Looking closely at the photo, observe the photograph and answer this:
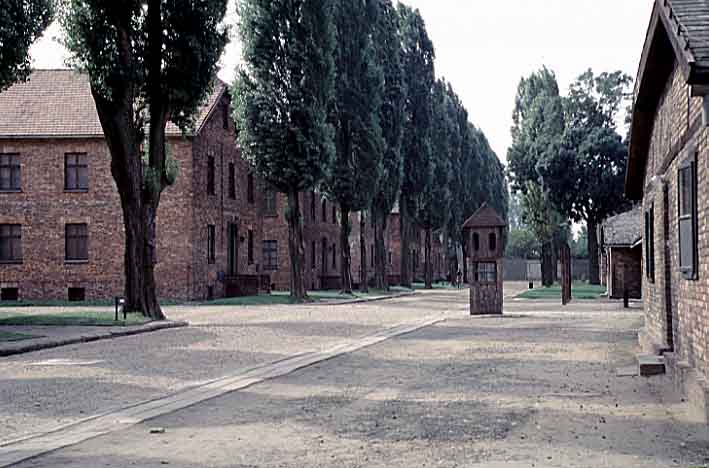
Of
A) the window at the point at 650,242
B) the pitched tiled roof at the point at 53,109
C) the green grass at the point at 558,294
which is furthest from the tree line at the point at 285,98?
the window at the point at 650,242

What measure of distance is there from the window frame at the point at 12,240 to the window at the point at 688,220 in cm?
3588

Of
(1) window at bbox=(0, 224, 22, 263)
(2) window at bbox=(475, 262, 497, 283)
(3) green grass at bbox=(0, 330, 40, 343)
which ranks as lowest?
(3) green grass at bbox=(0, 330, 40, 343)

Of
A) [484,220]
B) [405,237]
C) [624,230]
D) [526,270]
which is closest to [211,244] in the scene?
[484,220]

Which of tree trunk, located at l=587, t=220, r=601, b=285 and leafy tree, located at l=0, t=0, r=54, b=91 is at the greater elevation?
leafy tree, located at l=0, t=0, r=54, b=91

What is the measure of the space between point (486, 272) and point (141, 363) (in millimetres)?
16403

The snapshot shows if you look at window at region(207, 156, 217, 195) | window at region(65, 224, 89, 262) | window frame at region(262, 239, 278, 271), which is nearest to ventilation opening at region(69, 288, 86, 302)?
window at region(65, 224, 89, 262)

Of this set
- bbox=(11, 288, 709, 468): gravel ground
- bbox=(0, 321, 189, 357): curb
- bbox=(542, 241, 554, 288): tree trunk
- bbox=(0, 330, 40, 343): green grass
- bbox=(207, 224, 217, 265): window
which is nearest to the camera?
bbox=(11, 288, 709, 468): gravel ground

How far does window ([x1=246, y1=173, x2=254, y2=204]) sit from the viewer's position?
50.2 m

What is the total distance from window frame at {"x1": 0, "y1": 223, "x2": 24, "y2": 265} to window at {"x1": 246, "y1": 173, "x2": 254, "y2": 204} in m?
12.1

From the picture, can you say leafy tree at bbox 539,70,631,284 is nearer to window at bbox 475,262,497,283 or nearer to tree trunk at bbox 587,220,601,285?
tree trunk at bbox 587,220,601,285

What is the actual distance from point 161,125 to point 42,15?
23.8ft

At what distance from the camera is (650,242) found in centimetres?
1623

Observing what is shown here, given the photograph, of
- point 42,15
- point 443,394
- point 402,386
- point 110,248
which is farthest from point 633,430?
point 110,248

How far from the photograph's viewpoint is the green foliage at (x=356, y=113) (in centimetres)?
4816
